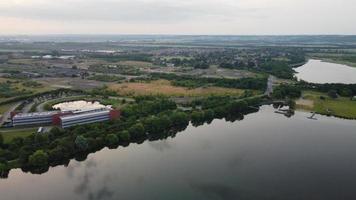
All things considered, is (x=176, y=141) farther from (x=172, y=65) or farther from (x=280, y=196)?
(x=172, y=65)

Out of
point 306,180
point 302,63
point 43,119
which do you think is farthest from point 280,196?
point 302,63

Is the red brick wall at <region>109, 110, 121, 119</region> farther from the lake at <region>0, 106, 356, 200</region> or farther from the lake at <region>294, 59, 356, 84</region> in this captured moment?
the lake at <region>294, 59, 356, 84</region>

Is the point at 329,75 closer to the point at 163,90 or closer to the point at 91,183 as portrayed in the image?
the point at 163,90

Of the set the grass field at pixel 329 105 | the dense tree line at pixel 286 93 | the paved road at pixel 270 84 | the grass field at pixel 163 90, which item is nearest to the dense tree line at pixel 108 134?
the grass field at pixel 163 90

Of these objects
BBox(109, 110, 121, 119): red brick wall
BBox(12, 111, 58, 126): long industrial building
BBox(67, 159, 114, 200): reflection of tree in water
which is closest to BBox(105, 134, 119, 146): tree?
BBox(67, 159, 114, 200): reflection of tree in water

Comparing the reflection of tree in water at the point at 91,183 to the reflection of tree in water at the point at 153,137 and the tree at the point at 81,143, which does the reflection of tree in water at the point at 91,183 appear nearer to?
the reflection of tree in water at the point at 153,137
